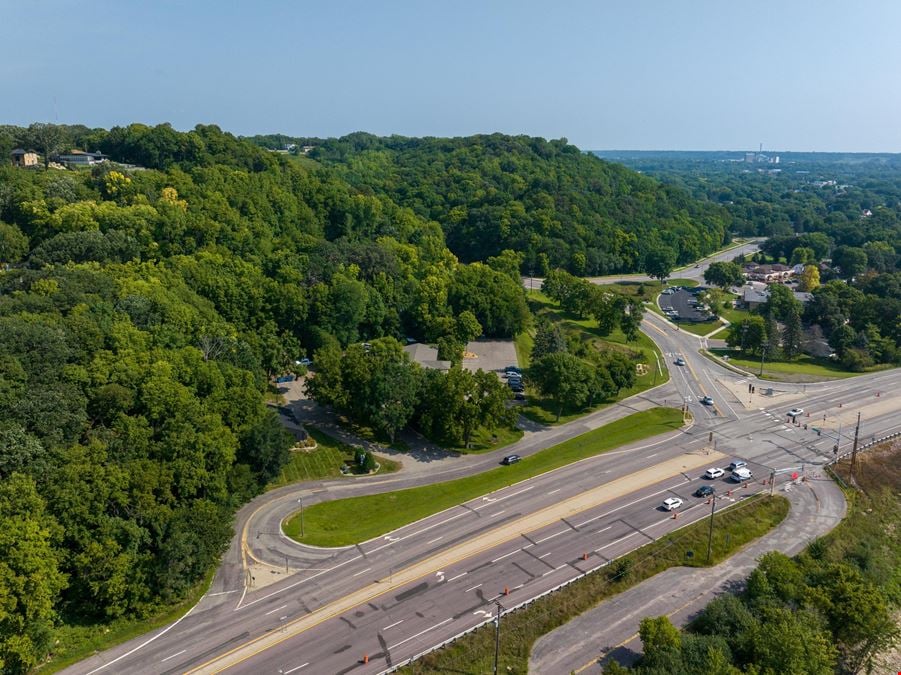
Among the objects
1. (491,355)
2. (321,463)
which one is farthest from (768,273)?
(321,463)

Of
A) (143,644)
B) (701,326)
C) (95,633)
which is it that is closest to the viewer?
(143,644)

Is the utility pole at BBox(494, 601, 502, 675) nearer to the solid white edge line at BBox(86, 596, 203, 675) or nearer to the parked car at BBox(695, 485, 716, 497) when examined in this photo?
the solid white edge line at BBox(86, 596, 203, 675)

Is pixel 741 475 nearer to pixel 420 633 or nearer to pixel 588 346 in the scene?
pixel 420 633

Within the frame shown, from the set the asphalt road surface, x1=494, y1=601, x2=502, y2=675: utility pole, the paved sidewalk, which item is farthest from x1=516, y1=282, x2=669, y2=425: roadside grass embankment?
x1=494, y1=601, x2=502, y2=675: utility pole

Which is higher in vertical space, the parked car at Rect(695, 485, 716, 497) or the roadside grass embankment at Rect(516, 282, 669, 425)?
the roadside grass embankment at Rect(516, 282, 669, 425)

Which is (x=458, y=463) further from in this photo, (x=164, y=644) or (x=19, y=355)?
(x=19, y=355)

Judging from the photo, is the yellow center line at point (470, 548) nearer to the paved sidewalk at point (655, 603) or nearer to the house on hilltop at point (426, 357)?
the paved sidewalk at point (655, 603)

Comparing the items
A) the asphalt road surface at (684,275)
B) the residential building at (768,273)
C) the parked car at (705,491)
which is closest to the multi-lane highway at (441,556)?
the parked car at (705,491)
